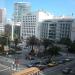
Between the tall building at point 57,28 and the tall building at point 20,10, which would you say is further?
the tall building at point 20,10

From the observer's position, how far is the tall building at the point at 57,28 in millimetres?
9398

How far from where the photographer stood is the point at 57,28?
9.85 meters

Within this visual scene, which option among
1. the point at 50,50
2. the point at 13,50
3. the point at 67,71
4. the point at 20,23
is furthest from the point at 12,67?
the point at 20,23

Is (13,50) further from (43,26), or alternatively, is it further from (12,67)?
(43,26)

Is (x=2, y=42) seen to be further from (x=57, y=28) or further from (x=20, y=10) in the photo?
(x=20, y=10)

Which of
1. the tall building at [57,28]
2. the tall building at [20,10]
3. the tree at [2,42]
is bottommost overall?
the tree at [2,42]

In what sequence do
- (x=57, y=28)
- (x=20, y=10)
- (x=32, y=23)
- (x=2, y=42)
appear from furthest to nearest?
(x=20, y=10), (x=32, y=23), (x=57, y=28), (x=2, y=42)

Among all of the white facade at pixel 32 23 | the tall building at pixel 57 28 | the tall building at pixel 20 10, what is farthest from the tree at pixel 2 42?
the tall building at pixel 20 10

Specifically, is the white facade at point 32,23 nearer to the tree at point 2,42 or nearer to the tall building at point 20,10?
the tall building at point 20,10

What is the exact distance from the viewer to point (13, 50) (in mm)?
5395

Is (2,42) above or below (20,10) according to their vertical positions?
below

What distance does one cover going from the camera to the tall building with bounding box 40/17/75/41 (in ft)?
30.8

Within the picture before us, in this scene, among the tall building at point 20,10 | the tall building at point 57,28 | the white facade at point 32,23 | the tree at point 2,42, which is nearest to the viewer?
the tree at point 2,42

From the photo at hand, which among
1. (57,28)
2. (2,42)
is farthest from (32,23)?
(2,42)
